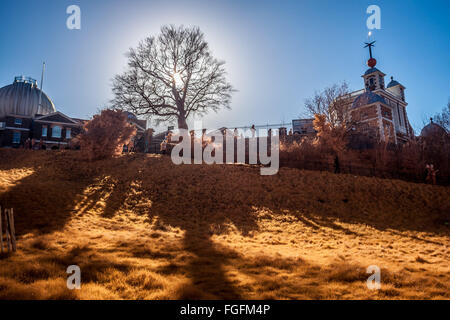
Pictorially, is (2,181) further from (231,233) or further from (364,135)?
(364,135)

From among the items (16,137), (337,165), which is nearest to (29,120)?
(16,137)

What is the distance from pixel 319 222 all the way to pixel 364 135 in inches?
646

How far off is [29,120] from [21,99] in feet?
23.0

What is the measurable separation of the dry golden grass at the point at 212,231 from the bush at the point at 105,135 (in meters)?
0.99

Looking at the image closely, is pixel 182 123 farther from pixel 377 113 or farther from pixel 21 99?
pixel 21 99

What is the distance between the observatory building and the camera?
35.5 m

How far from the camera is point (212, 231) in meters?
9.20

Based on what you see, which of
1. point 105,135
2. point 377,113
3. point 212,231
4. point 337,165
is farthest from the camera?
point 377,113

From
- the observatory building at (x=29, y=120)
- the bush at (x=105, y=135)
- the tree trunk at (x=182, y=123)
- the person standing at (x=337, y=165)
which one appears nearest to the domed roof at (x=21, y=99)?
the observatory building at (x=29, y=120)

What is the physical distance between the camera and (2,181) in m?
11.2

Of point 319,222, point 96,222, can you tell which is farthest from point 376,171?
point 96,222

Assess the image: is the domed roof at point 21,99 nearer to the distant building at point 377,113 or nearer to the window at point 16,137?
the window at point 16,137

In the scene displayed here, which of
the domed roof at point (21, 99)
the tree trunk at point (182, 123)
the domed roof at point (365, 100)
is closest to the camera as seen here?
the tree trunk at point (182, 123)

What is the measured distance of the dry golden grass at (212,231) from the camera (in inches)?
170
